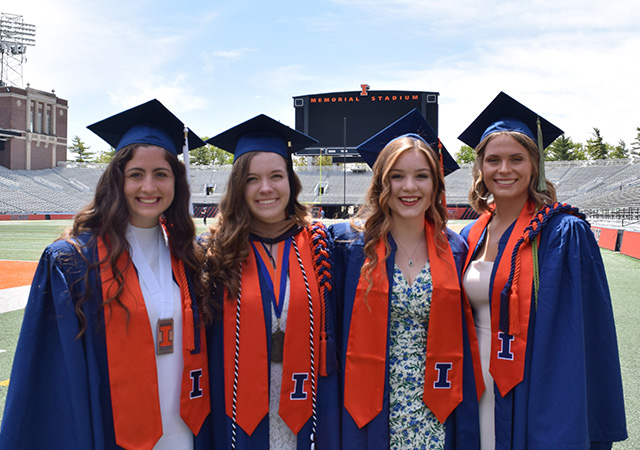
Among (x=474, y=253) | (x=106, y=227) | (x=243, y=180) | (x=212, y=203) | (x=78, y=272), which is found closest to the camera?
(x=78, y=272)

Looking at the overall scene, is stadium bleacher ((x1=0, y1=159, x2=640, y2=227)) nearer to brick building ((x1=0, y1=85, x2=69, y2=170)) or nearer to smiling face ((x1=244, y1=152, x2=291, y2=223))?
brick building ((x1=0, y1=85, x2=69, y2=170))

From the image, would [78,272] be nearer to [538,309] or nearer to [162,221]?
[162,221]

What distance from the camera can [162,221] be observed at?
7.02 feet

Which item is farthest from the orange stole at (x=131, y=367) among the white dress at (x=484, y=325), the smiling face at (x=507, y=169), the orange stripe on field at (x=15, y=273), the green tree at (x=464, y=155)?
the green tree at (x=464, y=155)

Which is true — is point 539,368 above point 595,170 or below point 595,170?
below

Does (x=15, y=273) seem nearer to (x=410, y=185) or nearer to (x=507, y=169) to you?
(x=410, y=185)

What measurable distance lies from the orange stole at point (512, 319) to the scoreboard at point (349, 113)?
2357cm

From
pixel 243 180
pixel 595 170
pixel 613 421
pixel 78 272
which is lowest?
pixel 613 421

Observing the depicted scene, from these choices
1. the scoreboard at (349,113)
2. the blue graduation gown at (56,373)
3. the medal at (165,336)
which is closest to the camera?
the blue graduation gown at (56,373)

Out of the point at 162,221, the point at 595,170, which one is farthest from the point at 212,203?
the point at 162,221

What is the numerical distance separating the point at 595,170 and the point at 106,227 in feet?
136

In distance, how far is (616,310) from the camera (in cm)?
589

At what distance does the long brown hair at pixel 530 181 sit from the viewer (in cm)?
225

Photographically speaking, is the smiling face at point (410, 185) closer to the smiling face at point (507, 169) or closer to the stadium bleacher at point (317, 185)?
the smiling face at point (507, 169)
